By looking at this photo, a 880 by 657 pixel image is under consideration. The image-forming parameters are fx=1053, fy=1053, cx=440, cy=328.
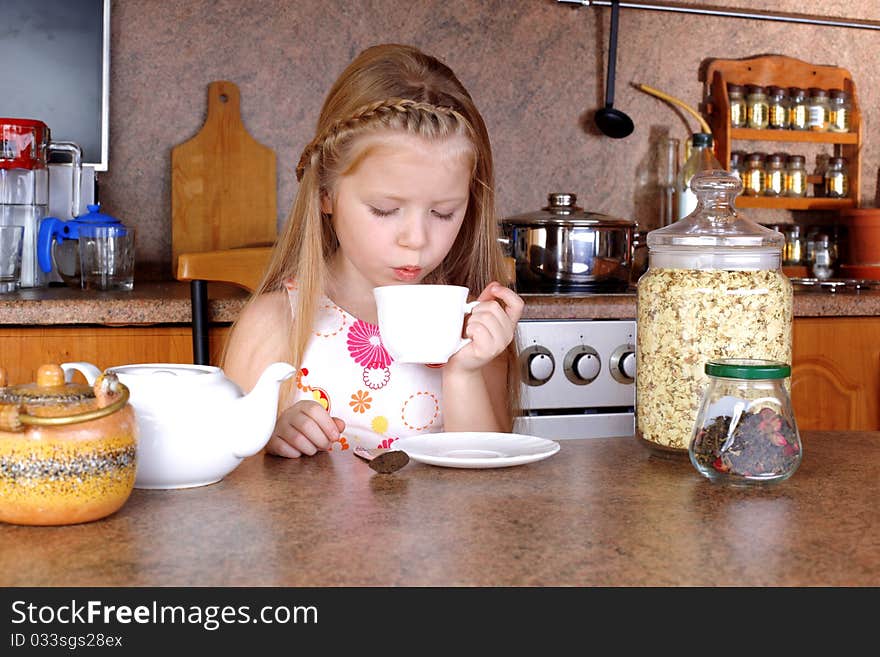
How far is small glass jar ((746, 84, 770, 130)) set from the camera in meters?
2.68

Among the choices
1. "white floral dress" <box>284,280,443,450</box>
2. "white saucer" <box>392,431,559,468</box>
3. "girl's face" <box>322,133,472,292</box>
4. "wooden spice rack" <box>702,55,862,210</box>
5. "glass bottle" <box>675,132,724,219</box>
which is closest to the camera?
"white saucer" <box>392,431,559,468</box>

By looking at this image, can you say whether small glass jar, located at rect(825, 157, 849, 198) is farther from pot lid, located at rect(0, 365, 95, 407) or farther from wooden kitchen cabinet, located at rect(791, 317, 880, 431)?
pot lid, located at rect(0, 365, 95, 407)

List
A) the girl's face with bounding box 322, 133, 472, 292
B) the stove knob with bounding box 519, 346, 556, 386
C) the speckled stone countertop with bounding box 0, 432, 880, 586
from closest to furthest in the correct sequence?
the speckled stone countertop with bounding box 0, 432, 880, 586 → the girl's face with bounding box 322, 133, 472, 292 → the stove knob with bounding box 519, 346, 556, 386

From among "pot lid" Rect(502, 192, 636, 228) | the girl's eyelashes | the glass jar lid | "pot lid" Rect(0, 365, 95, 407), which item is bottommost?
"pot lid" Rect(0, 365, 95, 407)

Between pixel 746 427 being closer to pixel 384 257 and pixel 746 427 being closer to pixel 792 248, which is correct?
pixel 384 257

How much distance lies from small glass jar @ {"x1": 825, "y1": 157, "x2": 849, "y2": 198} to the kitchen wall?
0.35 feet

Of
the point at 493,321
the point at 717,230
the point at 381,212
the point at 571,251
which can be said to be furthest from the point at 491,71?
the point at 717,230

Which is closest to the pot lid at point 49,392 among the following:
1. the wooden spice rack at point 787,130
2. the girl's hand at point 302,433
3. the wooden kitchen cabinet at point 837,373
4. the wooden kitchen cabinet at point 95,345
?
the girl's hand at point 302,433

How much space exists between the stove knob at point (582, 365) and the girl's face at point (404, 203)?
0.74 meters

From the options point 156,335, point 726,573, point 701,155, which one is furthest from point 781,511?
point 701,155

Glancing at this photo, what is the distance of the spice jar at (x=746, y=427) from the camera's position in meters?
0.76

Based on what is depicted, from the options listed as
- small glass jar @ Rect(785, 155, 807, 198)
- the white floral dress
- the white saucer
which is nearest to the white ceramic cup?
the white saucer

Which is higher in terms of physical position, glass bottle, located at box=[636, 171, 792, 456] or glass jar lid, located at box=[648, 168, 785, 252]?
glass jar lid, located at box=[648, 168, 785, 252]
